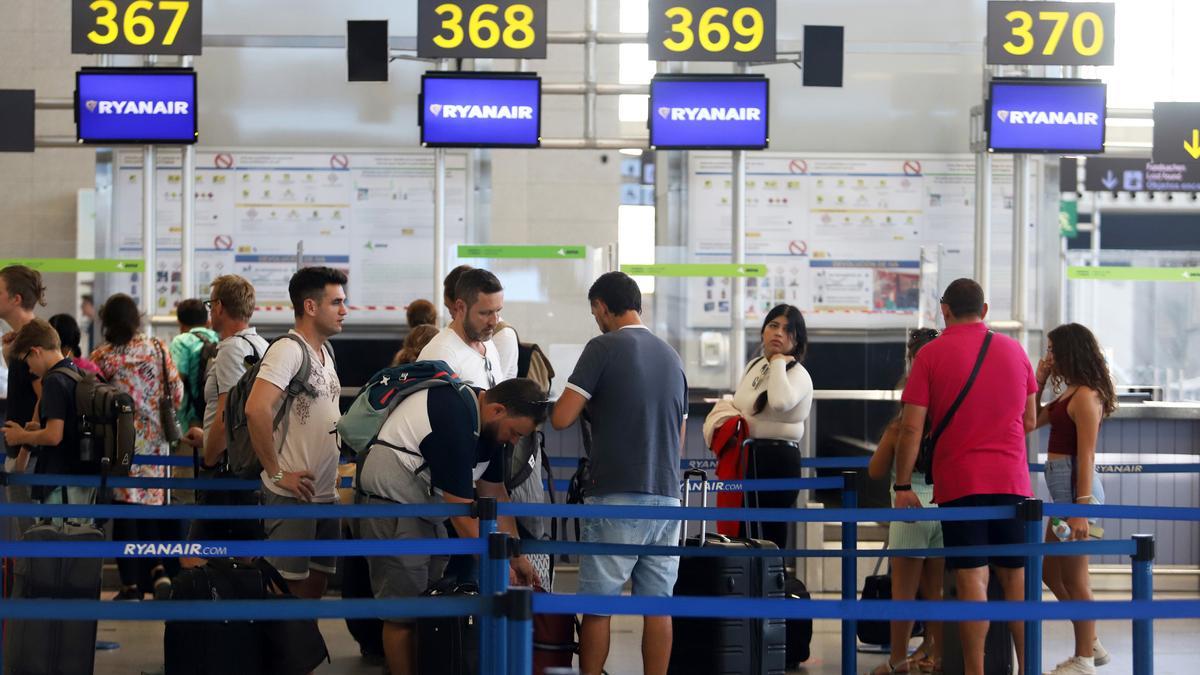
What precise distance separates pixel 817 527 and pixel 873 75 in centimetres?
325

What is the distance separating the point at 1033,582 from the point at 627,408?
139cm

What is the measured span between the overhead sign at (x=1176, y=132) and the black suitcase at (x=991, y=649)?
4.09 metres

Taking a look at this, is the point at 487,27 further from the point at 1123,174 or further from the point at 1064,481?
the point at 1123,174

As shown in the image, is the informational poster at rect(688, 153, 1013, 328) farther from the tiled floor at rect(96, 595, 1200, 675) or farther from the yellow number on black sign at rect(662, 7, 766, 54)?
the tiled floor at rect(96, 595, 1200, 675)

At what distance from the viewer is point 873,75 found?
9.69m

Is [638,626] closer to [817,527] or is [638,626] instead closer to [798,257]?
[817,527]

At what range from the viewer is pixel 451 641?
165 inches

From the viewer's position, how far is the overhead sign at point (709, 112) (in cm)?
835

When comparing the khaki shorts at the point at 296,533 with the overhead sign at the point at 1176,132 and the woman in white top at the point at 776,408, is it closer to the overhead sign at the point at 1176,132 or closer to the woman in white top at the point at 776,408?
the woman in white top at the point at 776,408

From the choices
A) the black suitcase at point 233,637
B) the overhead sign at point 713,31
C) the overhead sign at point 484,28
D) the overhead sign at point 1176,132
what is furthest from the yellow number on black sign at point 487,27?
the black suitcase at point 233,637

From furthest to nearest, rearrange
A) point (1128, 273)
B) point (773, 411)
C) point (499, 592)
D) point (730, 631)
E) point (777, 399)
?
point (1128, 273)
point (773, 411)
point (777, 399)
point (730, 631)
point (499, 592)

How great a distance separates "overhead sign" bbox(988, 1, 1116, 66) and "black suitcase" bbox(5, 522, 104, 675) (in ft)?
19.1

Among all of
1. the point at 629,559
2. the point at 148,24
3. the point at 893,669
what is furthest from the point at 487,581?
the point at 148,24

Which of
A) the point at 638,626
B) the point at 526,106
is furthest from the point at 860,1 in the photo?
the point at 638,626
